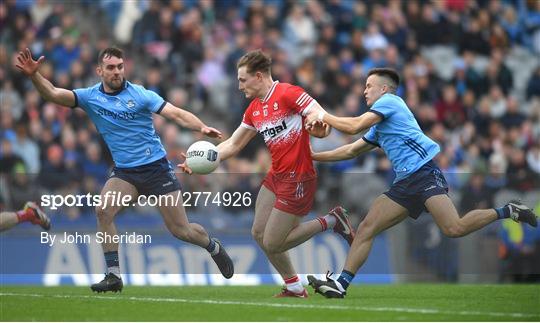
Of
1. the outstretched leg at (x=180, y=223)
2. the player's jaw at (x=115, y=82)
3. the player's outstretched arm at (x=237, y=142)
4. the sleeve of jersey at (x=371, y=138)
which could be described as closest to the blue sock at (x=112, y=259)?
the outstretched leg at (x=180, y=223)

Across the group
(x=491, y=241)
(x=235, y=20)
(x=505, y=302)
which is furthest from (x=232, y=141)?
(x=235, y=20)

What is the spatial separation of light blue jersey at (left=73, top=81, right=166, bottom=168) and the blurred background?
14.1 ft

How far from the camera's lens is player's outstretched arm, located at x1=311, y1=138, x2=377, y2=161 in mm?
14602

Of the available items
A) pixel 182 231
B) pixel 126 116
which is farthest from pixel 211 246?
pixel 126 116

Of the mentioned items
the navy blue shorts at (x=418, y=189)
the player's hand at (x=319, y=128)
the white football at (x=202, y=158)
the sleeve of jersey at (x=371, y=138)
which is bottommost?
the navy blue shorts at (x=418, y=189)

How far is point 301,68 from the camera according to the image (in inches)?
958

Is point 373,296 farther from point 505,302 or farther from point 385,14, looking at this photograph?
point 385,14

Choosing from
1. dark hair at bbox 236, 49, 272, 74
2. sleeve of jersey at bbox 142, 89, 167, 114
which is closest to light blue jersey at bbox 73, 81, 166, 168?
sleeve of jersey at bbox 142, 89, 167, 114

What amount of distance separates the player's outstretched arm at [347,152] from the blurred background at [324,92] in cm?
465

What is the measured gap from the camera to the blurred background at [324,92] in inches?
777

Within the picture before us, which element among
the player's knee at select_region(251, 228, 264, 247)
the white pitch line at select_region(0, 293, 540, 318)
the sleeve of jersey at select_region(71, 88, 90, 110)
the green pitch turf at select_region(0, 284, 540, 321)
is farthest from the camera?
the sleeve of jersey at select_region(71, 88, 90, 110)

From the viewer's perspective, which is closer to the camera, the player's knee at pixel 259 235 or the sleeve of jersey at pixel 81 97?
the player's knee at pixel 259 235

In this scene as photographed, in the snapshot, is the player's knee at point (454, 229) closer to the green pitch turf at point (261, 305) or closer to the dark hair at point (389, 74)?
the green pitch turf at point (261, 305)

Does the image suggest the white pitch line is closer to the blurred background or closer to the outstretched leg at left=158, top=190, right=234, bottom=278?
the outstretched leg at left=158, top=190, right=234, bottom=278
